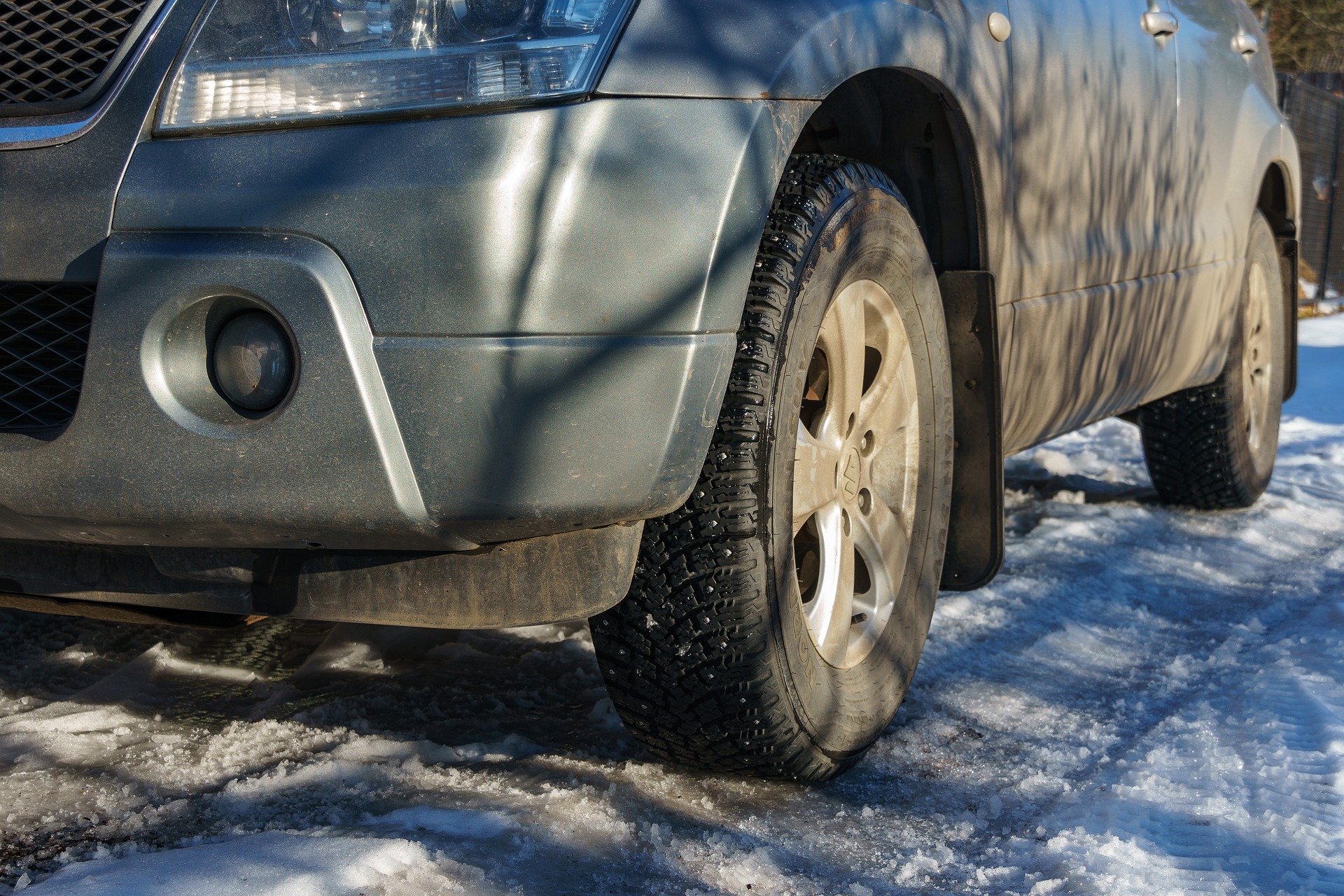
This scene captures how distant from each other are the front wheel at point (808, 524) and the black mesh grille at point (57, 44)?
936mm

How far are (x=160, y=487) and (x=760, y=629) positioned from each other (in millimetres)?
848

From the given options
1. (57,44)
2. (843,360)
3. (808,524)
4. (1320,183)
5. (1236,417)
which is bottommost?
(1236,417)

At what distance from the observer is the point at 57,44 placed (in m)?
1.66

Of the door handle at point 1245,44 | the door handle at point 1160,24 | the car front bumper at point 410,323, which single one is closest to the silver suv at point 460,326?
the car front bumper at point 410,323

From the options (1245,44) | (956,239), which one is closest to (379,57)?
(956,239)

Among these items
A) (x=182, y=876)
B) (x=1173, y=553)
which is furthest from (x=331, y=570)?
(x=1173, y=553)

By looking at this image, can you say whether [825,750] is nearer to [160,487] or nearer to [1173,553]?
[160,487]

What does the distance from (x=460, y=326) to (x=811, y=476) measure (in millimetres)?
731

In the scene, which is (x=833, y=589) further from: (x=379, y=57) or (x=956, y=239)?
(x=379, y=57)

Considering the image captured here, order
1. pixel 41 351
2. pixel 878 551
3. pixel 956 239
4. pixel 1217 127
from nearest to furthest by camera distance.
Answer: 1. pixel 41 351
2. pixel 878 551
3. pixel 956 239
4. pixel 1217 127

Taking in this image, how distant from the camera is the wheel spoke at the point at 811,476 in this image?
1.96 metres

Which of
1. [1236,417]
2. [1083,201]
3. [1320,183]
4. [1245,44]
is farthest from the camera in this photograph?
[1320,183]

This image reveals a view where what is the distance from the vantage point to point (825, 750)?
201 centimetres

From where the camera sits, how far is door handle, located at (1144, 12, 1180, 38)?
10.4 ft
